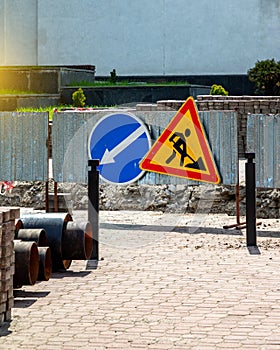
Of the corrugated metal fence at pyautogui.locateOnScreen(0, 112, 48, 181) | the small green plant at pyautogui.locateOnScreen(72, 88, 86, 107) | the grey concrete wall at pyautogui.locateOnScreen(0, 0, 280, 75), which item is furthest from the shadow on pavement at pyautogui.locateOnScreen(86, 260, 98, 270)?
the grey concrete wall at pyautogui.locateOnScreen(0, 0, 280, 75)

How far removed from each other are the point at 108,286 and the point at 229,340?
2.44m

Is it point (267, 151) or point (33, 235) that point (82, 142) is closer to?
point (267, 151)

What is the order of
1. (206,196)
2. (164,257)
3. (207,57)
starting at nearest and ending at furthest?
(164,257), (206,196), (207,57)

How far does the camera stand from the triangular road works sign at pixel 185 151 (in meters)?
13.5

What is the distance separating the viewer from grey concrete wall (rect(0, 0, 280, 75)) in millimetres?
37844

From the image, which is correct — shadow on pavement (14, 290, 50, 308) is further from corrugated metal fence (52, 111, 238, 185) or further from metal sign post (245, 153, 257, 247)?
corrugated metal fence (52, 111, 238, 185)

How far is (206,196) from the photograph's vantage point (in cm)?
1598

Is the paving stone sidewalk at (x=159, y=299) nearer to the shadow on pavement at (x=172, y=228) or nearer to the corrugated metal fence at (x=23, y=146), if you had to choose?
the shadow on pavement at (x=172, y=228)

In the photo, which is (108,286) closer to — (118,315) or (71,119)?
(118,315)

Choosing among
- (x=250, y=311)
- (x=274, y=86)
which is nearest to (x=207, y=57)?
(x=274, y=86)

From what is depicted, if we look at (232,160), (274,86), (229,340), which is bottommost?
(229,340)

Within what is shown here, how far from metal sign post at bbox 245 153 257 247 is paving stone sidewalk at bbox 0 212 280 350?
15cm

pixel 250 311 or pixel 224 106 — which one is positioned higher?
pixel 224 106

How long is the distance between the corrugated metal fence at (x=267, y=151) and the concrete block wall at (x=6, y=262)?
575 cm
